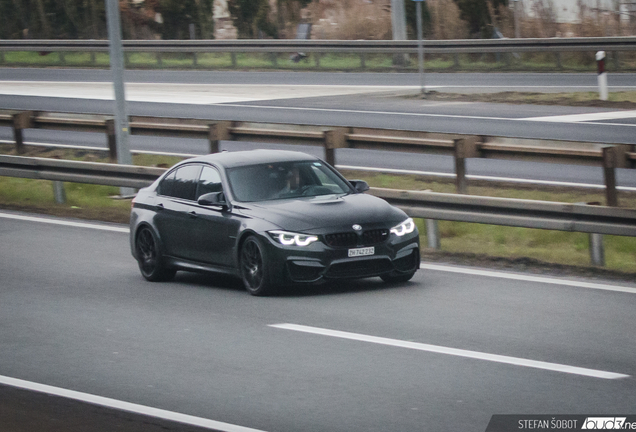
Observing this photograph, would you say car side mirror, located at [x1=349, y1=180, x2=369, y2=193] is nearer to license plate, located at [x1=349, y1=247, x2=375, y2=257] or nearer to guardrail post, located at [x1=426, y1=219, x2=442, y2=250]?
license plate, located at [x1=349, y1=247, x2=375, y2=257]

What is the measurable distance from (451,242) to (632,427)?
7.83 m

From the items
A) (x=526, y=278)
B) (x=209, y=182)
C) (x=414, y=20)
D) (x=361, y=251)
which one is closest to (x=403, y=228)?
(x=361, y=251)

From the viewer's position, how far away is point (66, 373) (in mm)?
8250

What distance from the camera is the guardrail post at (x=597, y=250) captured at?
475 inches

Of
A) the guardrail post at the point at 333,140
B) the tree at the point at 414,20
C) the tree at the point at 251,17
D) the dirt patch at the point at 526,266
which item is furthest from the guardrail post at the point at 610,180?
the tree at the point at 251,17

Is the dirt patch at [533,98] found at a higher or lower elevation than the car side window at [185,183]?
lower

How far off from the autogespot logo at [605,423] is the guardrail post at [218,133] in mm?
11170

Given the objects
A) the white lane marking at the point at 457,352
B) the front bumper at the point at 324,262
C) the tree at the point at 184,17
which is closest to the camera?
the white lane marking at the point at 457,352

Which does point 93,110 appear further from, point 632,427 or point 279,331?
point 632,427

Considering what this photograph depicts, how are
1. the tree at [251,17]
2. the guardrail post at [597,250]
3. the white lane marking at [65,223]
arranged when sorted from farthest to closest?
1. the tree at [251,17]
2. the white lane marking at [65,223]
3. the guardrail post at [597,250]

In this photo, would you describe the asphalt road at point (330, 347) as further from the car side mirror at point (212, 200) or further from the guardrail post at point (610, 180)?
the guardrail post at point (610, 180)

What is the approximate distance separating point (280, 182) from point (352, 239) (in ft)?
3.98

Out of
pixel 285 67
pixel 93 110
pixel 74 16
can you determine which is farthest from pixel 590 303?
pixel 74 16

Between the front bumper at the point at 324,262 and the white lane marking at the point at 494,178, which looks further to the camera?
the white lane marking at the point at 494,178
